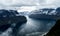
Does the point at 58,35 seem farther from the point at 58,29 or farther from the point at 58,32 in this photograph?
the point at 58,29

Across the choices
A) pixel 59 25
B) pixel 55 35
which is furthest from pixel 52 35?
pixel 59 25

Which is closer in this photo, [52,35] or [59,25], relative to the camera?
[52,35]

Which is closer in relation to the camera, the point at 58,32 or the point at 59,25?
the point at 58,32

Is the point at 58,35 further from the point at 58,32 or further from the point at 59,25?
the point at 59,25

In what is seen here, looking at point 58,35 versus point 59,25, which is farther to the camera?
point 59,25

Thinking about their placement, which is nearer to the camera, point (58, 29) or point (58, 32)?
point (58, 32)

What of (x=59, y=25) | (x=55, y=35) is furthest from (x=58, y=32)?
(x=59, y=25)

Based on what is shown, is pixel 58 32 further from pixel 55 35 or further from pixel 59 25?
pixel 59 25
